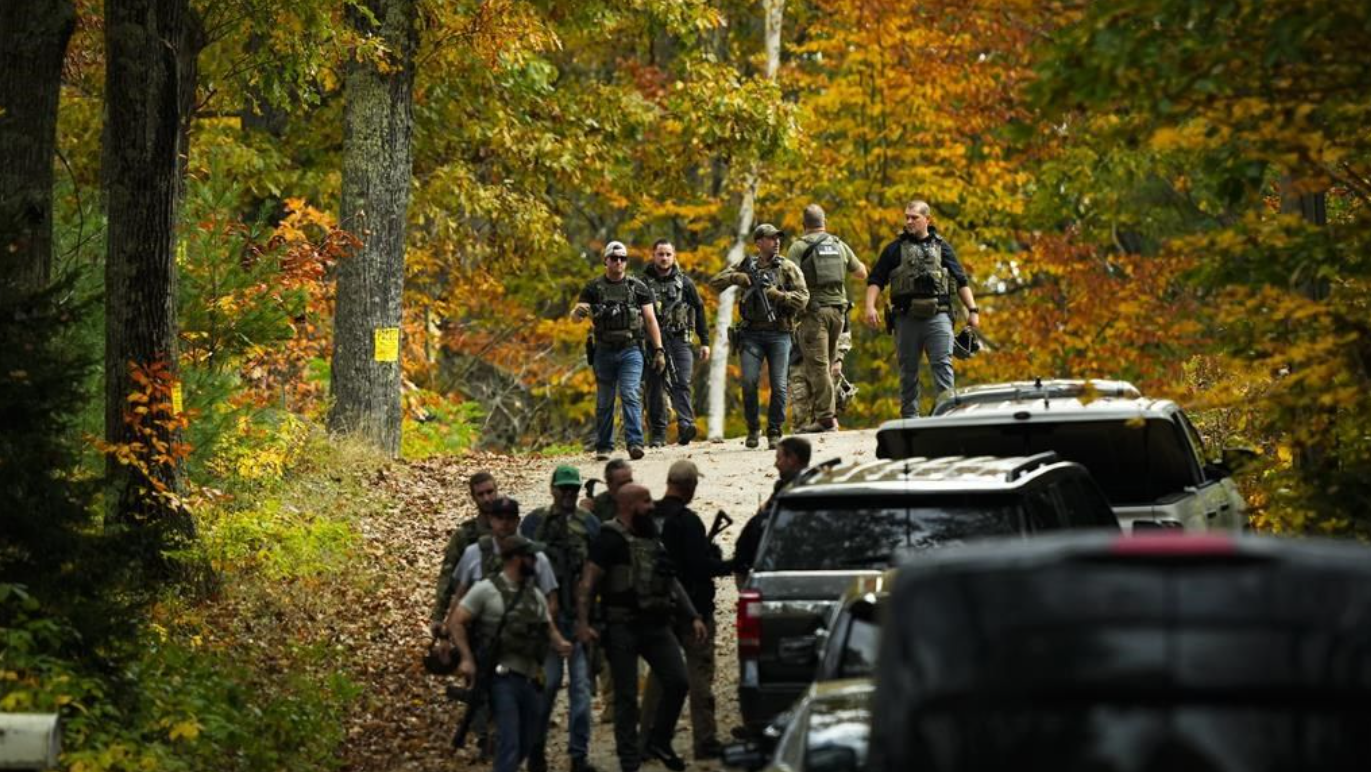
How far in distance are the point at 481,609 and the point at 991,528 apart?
10.5 feet

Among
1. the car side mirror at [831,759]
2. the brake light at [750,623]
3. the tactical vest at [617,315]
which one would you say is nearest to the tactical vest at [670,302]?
the tactical vest at [617,315]

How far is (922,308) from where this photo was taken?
22219 mm

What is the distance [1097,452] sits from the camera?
14586 mm

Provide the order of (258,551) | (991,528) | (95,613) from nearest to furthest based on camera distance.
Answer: (991,528)
(95,613)
(258,551)

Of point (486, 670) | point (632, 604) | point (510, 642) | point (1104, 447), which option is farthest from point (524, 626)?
point (1104, 447)

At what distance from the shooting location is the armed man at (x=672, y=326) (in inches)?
937

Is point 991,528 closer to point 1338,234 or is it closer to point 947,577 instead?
point 1338,234

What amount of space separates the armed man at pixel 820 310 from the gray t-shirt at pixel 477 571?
396 inches

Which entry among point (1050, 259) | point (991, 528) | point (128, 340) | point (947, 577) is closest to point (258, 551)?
point (128, 340)

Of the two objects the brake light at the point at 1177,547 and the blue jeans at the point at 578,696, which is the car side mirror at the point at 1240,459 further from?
the brake light at the point at 1177,547

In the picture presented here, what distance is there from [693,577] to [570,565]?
76cm

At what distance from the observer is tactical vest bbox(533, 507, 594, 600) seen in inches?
552

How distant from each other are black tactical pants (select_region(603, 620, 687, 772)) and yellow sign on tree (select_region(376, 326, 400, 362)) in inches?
461

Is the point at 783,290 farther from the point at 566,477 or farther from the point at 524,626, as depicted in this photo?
the point at 524,626
